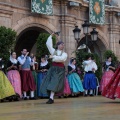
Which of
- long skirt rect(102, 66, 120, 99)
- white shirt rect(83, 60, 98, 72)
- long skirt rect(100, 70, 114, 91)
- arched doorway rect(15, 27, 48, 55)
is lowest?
long skirt rect(102, 66, 120, 99)

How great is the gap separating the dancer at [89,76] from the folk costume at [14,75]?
3538 millimetres

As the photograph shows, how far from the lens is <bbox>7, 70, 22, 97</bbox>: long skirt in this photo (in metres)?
11.6

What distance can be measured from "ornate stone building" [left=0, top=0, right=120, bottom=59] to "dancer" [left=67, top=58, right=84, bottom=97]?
3.82m

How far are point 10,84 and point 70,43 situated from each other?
8.47 metres

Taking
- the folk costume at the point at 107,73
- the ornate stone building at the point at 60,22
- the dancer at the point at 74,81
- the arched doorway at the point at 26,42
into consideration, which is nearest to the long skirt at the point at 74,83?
the dancer at the point at 74,81

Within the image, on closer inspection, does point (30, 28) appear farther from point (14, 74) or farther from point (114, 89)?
point (114, 89)

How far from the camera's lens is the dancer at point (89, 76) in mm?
14508

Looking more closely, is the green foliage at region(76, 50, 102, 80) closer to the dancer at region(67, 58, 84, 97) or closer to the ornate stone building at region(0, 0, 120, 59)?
the dancer at region(67, 58, 84, 97)

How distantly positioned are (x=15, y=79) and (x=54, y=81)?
268 cm

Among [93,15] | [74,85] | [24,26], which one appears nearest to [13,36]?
[74,85]

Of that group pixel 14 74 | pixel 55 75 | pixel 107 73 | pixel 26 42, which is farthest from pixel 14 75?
pixel 26 42

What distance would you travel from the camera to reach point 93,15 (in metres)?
20.6

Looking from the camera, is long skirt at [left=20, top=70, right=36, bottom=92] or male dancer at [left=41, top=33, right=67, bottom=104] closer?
male dancer at [left=41, top=33, right=67, bottom=104]

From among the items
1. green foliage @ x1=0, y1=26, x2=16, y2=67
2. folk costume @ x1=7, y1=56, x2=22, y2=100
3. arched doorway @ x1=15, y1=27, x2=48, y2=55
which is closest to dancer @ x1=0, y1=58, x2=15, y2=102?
folk costume @ x1=7, y1=56, x2=22, y2=100
